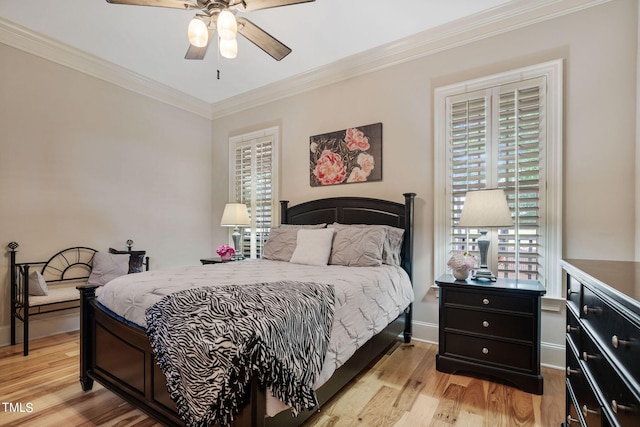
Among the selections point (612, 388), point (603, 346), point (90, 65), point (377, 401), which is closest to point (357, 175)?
point (377, 401)

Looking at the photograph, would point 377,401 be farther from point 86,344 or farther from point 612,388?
point 86,344

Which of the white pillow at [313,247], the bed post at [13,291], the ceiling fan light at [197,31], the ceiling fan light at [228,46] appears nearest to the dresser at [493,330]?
the white pillow at [313,247]

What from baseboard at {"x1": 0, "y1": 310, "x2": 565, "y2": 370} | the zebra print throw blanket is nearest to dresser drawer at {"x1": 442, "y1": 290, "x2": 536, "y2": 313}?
→ baseboard at {"x1": 0, "y1": 310, "x2": 565, "y2": 370}

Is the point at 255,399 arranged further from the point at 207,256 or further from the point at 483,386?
the point at 207,256

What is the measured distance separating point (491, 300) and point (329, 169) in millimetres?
2129

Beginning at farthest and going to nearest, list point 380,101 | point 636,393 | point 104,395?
point 380,101 < point 104,395 < point 636,393

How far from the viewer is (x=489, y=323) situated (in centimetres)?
226

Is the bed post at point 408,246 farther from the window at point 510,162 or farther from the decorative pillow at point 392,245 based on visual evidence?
the window at point 510,162

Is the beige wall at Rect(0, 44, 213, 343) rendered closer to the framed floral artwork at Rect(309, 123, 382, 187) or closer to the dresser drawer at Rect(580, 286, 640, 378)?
the framed floral artwork at Rect(309, 123, 382, 187)

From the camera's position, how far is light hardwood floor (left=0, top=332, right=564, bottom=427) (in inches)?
71.7

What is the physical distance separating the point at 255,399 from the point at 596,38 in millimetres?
3278

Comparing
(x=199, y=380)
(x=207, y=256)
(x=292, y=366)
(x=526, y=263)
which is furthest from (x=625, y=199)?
(x=207, y=256)

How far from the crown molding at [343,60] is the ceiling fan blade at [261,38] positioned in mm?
1249

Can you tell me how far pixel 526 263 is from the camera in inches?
102
